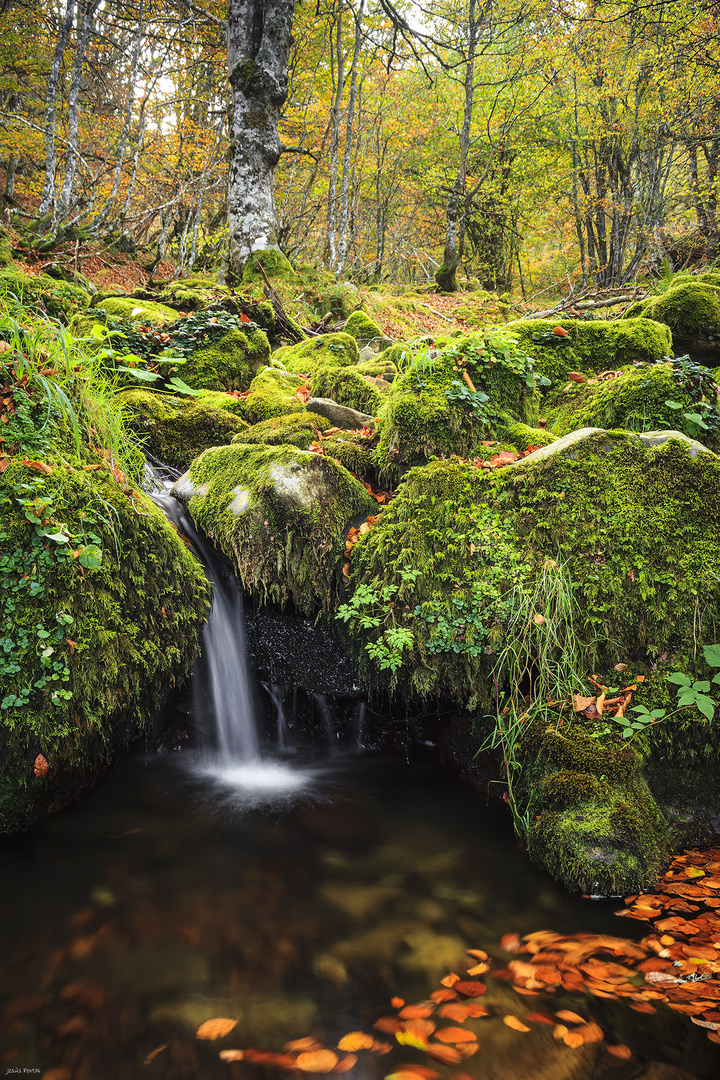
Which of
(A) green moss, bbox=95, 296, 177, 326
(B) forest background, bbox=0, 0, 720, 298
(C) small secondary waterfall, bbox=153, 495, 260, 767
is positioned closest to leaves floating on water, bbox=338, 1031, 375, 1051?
(C) small secondary waterfall, bbox=153, 495, 260, 767

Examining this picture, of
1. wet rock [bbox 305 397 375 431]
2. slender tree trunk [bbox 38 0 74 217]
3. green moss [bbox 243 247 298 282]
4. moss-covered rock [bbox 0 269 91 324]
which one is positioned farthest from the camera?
slender tree trunk [bbox 38 0 74 217]

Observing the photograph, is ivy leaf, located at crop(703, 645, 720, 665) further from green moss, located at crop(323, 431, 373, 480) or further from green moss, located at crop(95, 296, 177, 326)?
green moss, located at crop(95, 296, 177, 326)

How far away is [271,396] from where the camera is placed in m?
5.42

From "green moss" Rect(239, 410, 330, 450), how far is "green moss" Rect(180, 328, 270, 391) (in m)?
1.87

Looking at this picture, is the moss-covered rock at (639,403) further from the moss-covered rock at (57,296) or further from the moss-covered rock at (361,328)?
the moss-covered rock at (57,296)

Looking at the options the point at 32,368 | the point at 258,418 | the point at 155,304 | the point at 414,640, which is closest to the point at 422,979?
the point at 414,640

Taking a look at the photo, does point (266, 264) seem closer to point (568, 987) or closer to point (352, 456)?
point (352, 456)

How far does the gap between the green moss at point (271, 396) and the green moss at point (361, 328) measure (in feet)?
9.63

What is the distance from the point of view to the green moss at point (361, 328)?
28.0 feet

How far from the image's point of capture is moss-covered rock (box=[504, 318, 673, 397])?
495 centimetres

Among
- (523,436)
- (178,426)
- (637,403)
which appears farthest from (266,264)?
(637,403)

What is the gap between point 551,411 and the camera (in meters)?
4.74

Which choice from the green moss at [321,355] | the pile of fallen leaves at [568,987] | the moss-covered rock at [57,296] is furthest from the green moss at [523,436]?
the moss-covered rock at [57,296]

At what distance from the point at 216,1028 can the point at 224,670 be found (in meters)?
2.10
